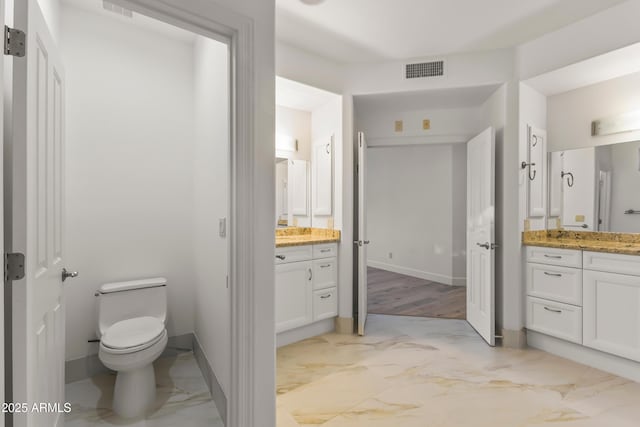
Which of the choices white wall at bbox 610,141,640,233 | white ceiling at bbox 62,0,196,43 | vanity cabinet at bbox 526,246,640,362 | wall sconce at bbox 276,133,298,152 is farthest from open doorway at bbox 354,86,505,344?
white ceiling at bbox 62,0,196,43

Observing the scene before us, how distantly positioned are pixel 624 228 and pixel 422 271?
3.17 metres

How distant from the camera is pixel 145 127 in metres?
2.68

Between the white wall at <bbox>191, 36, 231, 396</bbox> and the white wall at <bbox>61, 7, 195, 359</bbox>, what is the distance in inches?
5.9

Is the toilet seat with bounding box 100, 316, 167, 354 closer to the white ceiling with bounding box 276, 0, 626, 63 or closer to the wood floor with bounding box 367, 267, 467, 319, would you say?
the white ceiling with bounding box 276, 0, 626, 63

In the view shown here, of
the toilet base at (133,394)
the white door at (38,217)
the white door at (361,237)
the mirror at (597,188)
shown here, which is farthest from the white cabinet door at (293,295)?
the mirror at (597,188)

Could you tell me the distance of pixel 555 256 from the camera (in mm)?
2775

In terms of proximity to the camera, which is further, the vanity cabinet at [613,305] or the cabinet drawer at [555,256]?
the cabinet drawer at [555,256]

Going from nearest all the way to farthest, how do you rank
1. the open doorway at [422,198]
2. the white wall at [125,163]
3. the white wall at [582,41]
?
the white wall at [582,41] → the white wall at [125,163] → the open doorway at [422,198]

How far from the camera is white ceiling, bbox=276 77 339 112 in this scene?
3.04 m

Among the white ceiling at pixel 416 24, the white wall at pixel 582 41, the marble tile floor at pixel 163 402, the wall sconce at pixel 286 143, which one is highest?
the white ceiling at pixel 416 24

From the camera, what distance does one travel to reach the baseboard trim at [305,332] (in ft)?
9.83

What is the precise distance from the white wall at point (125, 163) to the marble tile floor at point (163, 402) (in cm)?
30

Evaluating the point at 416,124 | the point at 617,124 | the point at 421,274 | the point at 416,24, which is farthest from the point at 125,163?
the point at 421,274

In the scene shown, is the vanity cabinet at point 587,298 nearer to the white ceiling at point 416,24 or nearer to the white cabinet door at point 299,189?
the white ceiling at point 416,24
